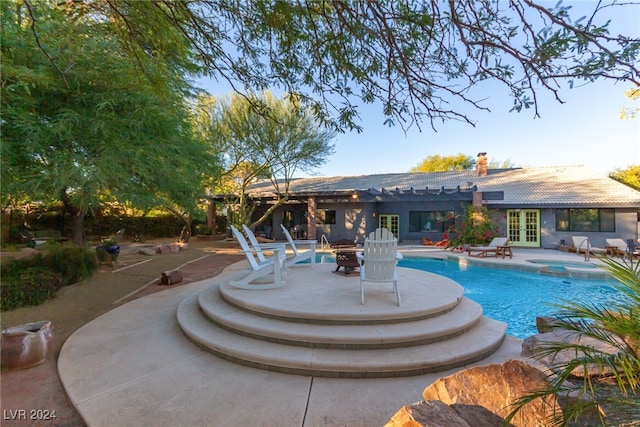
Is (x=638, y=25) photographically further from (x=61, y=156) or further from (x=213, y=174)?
(x=213, y=174)

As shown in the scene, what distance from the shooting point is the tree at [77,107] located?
4246 mm

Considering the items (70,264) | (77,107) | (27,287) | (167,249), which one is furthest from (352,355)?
(167,249)

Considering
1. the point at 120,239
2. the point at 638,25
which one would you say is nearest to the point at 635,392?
the point at 638,25

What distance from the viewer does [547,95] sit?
250cm

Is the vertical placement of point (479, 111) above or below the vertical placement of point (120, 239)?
above

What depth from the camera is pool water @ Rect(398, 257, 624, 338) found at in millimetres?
5695

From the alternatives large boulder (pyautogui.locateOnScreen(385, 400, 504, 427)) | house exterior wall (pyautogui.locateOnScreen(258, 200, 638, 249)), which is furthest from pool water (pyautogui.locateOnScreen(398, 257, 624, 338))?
house exterior wall (pyautogui.locateOnScreen(258, 200, 638, 249))

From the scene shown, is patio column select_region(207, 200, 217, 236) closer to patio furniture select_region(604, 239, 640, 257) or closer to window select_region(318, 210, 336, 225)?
window select_region(318, 210, 336, 225)

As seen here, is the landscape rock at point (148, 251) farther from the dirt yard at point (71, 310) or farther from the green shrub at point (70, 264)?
the green shrub at point (70, 264)

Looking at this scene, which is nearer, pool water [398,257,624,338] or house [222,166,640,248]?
pool water [398,257,624,338]

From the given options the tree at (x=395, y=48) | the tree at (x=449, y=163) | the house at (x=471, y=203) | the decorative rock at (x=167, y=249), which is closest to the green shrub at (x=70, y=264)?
the decorative rock at (x=167, y=249)

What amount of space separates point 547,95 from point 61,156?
6786 millimetres

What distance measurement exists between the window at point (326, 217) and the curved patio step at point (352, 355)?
14907mm

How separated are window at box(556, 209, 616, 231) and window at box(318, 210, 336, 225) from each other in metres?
12.0
